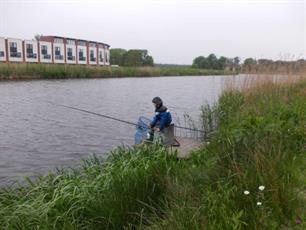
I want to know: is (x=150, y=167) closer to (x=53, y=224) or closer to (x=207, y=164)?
→ (x=207, y=164)

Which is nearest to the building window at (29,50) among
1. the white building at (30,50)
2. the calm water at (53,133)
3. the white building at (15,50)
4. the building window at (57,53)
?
the white building at (30,50)

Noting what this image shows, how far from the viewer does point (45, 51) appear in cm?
7712

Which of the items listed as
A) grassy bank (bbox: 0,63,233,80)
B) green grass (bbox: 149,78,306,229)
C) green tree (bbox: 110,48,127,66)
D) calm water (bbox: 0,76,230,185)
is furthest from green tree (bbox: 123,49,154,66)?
green grass (bbox: 149,78,306,229)

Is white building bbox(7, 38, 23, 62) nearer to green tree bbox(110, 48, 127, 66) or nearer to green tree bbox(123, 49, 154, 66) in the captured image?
green tree bbox(123, 49, 154, 66)

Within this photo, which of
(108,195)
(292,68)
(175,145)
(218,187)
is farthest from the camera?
(292,68)

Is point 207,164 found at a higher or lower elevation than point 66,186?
higher

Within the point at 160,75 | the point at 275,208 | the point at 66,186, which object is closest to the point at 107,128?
the point at 66,186

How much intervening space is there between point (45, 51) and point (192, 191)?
78.7m

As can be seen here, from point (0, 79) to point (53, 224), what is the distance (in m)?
37.7

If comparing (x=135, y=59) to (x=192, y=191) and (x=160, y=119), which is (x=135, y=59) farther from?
(x=192, y=191)

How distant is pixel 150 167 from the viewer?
185 inches

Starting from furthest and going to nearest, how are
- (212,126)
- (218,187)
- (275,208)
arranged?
(212,126)
(218,187)
(275,208)

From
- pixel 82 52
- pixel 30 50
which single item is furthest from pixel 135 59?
pixel 30 50

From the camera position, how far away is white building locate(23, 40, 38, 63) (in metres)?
71.8
